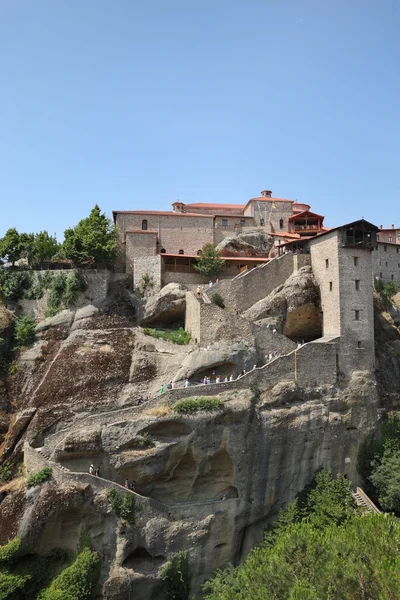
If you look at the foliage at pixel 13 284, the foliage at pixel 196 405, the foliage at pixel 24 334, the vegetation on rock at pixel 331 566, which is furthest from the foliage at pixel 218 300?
the vegetation on rock at pixel 331 566

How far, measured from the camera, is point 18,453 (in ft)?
88.1

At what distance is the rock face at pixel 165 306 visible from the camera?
35.8 m

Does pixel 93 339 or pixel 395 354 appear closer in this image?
pixel 93 339

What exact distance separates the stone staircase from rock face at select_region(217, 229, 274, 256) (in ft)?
73.8

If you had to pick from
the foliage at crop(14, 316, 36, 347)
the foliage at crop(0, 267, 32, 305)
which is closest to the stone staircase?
the foliage at crop(14, 316, 36, 347)

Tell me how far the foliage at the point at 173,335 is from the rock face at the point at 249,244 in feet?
36.1

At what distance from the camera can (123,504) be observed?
2411cm

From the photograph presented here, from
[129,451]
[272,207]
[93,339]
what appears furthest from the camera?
[272,207]

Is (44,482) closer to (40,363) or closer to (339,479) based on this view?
(40,363)

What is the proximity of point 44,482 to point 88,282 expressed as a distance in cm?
1689

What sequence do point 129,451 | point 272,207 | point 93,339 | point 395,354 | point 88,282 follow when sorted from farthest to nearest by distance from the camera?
1. point 272,207
2. point 395,354
3. point 88,282
4. point 93,339
5. point 129,451

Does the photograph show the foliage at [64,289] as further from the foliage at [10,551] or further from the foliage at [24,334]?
the foliage at [10,551]

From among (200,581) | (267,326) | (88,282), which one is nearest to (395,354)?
(267,326)

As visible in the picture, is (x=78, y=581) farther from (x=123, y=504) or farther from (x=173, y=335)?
(x=173, y=335)
